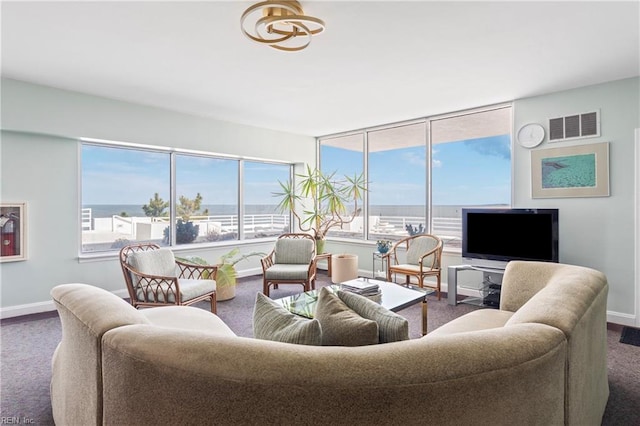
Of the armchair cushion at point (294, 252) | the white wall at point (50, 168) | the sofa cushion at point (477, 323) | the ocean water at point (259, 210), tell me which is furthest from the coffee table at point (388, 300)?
the white wall at point (50, 168)

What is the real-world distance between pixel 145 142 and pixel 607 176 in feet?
18.3

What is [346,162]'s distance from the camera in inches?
259

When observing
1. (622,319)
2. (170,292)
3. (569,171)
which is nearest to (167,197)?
(170,292)

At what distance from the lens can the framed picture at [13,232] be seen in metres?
3.78

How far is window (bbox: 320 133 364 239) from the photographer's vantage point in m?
6.37

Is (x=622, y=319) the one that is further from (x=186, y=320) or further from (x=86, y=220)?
(x=86, y=220)

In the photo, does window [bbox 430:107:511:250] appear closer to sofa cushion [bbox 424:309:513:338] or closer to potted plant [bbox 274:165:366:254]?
potted plant [bbox 274:165:366:254]

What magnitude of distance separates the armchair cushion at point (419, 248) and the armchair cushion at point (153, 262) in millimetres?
3234

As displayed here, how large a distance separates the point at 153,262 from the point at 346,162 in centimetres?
398

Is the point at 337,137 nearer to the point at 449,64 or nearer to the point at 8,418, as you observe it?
the point at 449,64

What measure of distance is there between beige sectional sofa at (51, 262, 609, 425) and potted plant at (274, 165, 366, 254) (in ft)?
15.4

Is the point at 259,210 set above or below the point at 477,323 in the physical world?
above

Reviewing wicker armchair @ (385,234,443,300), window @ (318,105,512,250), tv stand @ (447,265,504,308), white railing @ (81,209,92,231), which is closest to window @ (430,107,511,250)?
window @ (318,105,512,250)

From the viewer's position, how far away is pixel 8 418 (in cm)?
207
